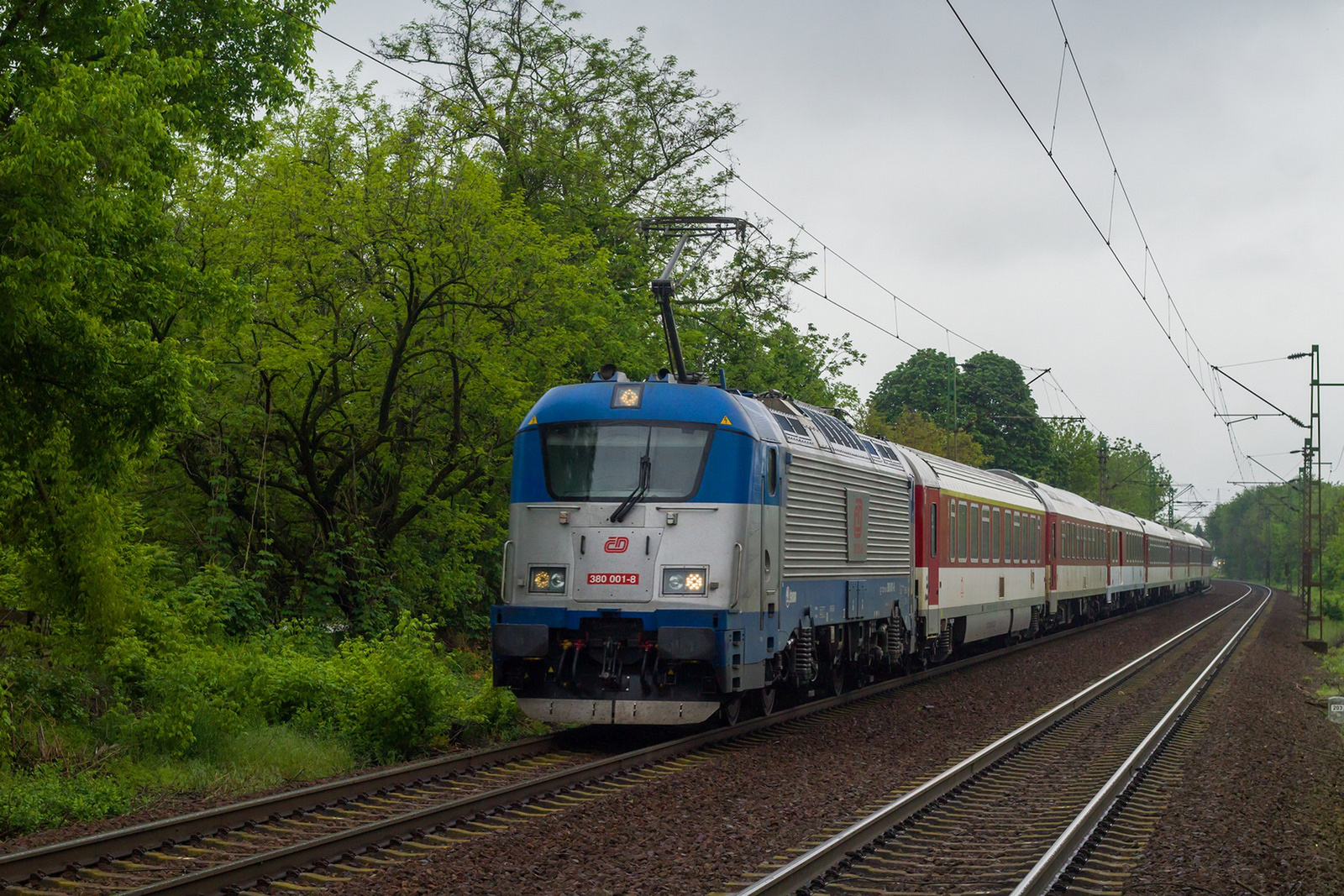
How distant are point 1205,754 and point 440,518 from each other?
11.9 meters

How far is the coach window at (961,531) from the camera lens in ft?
73.0


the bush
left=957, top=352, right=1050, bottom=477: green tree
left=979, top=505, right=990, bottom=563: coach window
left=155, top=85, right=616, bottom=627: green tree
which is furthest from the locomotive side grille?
left=957, top=352, right=1050, bottom=477: green tree

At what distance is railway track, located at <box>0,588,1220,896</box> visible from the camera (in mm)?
7172

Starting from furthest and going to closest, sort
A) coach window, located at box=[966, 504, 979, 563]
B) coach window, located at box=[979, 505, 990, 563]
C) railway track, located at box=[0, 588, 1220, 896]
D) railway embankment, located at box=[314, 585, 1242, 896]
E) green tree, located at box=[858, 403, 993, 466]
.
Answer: green tree, located at box=[858, 403, 993, 466] → coach window, located at box=[979, 505, 990, 563] → coach window, located at box=[966, 504, 979, 563] → railway embankment, located at box=[314, 585, 1242, 896] → railway track, located at box=[0, 588, 1220, 896]

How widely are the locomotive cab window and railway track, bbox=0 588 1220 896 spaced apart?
2380 millimetres

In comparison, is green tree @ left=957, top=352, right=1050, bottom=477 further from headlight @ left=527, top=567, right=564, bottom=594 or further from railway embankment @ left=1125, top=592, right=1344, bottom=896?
headlight @ left=527, top=567, right=564, bottom=594

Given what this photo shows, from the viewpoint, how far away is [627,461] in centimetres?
1273

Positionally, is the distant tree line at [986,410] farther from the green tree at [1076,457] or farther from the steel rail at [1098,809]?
the steel rail at [1098,809]

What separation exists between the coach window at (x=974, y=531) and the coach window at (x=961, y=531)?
0.84ft

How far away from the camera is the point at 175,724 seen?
10773 mm

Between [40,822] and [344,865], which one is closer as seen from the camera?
[344,865]

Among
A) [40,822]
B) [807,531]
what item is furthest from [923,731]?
[40,822]

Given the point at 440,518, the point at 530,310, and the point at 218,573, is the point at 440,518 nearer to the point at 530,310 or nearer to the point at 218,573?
the point at 530,310

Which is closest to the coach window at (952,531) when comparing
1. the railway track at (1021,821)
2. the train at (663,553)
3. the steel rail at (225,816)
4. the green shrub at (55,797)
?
the railway track at (1021,821)
